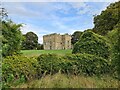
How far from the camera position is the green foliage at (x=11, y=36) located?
27.7 feet

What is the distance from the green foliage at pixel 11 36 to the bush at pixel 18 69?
1180 millimetres

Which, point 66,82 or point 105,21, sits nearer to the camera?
point 66,82

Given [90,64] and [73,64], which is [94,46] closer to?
[90,64]

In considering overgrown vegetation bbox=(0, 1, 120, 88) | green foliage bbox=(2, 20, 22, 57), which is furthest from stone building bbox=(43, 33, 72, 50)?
green foliage bbox=(2, 20, 22, 57)

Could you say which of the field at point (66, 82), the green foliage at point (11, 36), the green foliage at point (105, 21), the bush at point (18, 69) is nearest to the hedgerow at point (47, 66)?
the bush at point (18, 69)

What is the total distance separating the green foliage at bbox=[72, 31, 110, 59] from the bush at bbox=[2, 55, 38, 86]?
2590 mm

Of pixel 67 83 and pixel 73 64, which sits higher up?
pixel 73 64

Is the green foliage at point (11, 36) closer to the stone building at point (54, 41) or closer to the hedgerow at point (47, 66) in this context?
the hedgerow at point (47, 66)

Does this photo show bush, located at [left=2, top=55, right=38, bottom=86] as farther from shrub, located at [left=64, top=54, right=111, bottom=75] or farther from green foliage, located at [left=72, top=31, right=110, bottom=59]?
green foliage, located at [left=72, top=31, right=110, bottom=59]

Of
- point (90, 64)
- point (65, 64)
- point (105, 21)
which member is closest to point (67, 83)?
point (65, 64)

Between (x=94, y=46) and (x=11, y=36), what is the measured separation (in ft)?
11.1

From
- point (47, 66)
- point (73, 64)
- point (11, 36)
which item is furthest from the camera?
point (11, 36)

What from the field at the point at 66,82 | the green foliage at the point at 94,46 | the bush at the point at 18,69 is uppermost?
the green foliage at the point at 94,46

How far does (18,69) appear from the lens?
22.3ft
